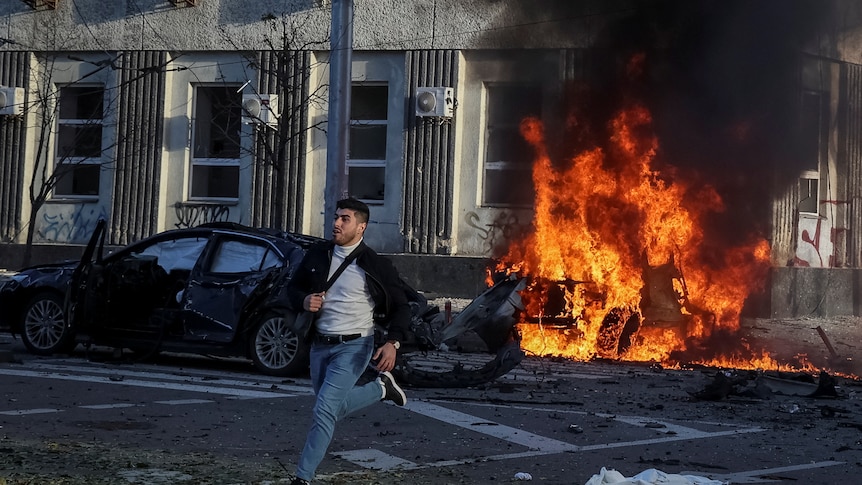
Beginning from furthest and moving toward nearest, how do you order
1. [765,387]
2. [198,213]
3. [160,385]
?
1. [198,213]
2. [765,387]
3. [160,385]

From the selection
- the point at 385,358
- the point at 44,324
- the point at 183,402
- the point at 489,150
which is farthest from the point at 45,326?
the point at 489,150

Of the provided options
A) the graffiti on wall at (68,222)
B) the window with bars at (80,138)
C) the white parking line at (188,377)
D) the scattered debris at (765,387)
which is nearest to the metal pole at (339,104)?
the white parking line at (188,377)

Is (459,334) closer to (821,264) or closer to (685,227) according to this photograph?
(685,227)

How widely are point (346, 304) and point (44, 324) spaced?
8.19 metres

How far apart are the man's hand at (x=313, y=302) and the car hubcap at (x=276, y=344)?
5753 mm

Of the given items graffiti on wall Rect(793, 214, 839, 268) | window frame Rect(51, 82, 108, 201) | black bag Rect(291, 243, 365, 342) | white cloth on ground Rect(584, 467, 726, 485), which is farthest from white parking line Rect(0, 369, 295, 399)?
graffiti on wall Rect(793, 214, 839, 268)

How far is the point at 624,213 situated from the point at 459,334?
138 inches

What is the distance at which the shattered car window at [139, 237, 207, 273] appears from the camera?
13.0 meters

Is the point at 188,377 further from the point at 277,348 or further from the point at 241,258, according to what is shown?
the point at 241,258

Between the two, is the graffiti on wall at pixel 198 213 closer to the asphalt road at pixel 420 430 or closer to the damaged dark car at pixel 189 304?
the damaged dark car at pixel 189 304

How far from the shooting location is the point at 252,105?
23.5 meters

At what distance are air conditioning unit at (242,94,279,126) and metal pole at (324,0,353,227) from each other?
22.9ft

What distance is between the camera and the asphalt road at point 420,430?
7.22m

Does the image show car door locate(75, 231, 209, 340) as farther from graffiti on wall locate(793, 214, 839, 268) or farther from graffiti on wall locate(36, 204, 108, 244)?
graffiti on wall locate(793, 214, 839, 268)
